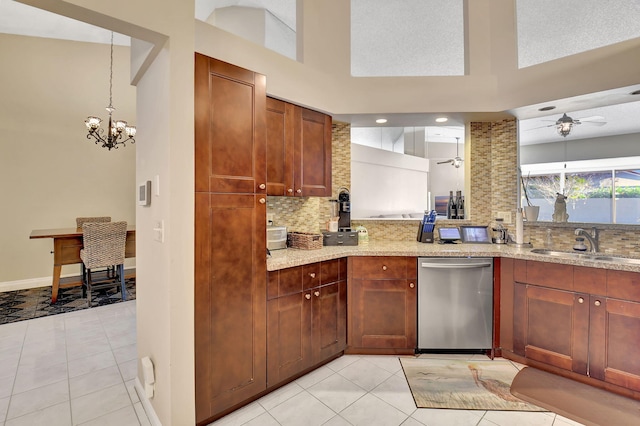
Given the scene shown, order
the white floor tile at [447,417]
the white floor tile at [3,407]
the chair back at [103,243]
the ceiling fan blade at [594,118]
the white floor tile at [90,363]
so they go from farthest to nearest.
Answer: the chair back at [103,243]
the ceiling fan blade at [594,118]
the white floor tile at [90,363]
the white floor tile at [3,407]
the white floor tile at [447,417]

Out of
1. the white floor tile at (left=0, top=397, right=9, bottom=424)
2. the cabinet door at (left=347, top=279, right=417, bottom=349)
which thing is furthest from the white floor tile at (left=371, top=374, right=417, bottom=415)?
the white floor tile at (left=0, top=397, right=9, bottom=424)

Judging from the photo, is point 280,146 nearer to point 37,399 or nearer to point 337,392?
point 337,392

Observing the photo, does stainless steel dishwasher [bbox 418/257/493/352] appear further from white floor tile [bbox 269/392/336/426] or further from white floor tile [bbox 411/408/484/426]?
white floor tile [bbox 269/392/336/426]

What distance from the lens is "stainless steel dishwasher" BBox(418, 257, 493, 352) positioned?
279cm

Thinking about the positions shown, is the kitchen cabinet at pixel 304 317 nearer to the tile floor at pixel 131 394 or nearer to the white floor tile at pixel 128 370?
the tile floor at pixel 131 394

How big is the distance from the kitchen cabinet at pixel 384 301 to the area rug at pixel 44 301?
3775mm

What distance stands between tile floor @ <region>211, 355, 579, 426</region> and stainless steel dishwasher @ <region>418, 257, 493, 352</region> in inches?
20.6

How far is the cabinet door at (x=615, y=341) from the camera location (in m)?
2.17

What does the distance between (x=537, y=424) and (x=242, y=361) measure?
1915 millimetres

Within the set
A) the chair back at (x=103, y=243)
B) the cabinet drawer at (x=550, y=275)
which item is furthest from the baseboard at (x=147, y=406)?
the cabinet drawer at (x=550, y=275)

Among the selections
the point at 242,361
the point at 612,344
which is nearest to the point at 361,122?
the point at 242,361

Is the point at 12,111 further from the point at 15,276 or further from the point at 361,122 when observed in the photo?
the point at 361,122

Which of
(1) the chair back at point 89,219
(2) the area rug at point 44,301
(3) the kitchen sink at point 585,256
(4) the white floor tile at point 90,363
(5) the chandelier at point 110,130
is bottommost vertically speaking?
(4) the white floor tile at point 90,363

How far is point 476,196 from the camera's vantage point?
346cm
